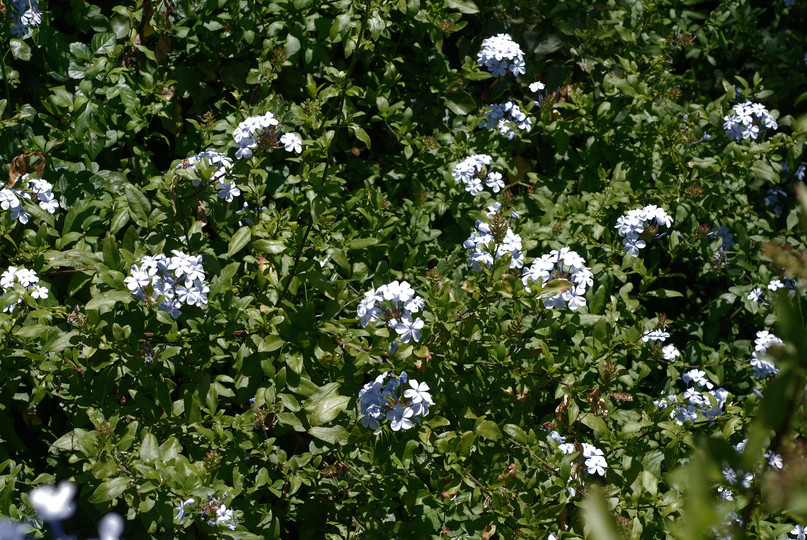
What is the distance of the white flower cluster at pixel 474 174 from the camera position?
256 cm

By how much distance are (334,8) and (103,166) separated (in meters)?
1.09

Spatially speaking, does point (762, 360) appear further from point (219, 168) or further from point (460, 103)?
point (219, 168)

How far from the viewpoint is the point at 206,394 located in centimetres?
193

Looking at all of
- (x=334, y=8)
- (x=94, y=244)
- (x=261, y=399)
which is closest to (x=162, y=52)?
(x=334, y=8)

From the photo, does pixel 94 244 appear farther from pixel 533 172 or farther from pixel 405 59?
pixel 533 172

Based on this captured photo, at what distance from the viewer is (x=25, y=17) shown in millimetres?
2381

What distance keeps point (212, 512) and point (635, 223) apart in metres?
1.66

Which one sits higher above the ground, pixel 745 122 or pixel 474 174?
pixel 474 174

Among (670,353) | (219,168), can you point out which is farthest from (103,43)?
(670,353)

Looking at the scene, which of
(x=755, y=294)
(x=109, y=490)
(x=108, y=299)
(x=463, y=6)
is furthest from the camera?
(x=463, y=6)

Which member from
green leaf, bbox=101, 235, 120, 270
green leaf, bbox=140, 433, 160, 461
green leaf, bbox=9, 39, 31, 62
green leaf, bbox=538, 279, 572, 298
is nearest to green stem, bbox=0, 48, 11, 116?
green leaf, bbox=9, 39, 31, 62

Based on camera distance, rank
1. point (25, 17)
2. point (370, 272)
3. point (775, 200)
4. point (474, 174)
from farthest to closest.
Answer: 1. point (775, 200)
2. point (474, 174)
3. point (370, 272)
4. point (25, 17)

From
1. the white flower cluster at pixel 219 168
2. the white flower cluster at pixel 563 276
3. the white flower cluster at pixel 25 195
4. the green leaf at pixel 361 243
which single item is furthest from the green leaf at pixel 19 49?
the white flower cluster at pixel 563 276

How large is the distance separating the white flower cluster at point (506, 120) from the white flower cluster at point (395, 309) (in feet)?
3.88
